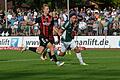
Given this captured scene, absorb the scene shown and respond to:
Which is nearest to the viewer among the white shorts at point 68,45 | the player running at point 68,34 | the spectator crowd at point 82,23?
the player running at point 68,34

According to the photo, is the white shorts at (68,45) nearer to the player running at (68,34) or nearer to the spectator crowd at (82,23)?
the player running at (68,34)

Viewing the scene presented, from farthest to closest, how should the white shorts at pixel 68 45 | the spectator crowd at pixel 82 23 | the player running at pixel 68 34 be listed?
the spectator crowd at pixel 82 23, the white shorts at pixel 68 45, the player running at pixel 68 34

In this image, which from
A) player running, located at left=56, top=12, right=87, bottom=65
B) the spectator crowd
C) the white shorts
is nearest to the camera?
player running, located at left=56, top=12, right=87, bottom=65

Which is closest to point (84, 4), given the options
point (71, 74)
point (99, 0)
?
point (99, 0)

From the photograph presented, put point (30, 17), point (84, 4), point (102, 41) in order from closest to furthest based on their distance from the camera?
point (102, 41), point (30, 17), point (84, 4)

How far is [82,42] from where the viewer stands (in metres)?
34.5

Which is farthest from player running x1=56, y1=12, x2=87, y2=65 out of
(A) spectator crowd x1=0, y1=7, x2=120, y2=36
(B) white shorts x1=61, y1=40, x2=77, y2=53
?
(A) spectator crowd x1=0, y1=7, x2=120, y2=36

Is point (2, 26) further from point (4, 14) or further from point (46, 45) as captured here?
point (46, 45)

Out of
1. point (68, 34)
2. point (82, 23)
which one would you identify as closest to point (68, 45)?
point (68, 34)

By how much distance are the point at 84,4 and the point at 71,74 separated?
132ft

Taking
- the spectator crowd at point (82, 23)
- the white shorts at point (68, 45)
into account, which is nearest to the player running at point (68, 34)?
the white shorts at point (68, 45)

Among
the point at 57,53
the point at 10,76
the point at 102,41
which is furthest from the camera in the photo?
the point at 102,41

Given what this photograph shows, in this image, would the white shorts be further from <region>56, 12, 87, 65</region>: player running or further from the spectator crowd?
the spectator crowd

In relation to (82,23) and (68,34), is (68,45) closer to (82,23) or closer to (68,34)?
(68,34)
